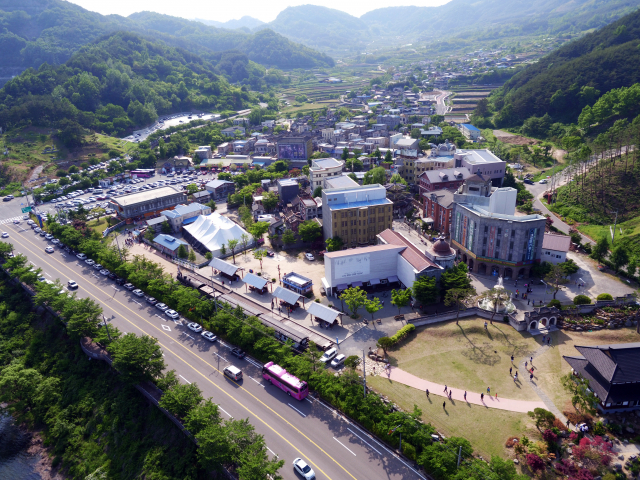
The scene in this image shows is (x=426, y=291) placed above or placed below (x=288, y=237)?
above

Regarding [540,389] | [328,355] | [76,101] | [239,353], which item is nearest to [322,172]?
[239,353]

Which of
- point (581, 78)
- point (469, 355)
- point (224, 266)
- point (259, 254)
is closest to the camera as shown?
point (469, 355)

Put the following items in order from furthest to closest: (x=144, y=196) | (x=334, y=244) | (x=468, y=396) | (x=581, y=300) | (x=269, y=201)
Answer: (x=144, y=196)
(x=269, y=201)
(x=334, y=244)
(x=581, y=300)
(x=468, y=396)

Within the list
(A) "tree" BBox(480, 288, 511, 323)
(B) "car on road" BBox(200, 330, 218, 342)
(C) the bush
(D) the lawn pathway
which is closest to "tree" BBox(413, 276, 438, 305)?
(A) "tree" BBox(480, 288, 511, 323)

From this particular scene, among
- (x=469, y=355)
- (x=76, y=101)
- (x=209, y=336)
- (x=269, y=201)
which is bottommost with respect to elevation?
(x=209, y=336)

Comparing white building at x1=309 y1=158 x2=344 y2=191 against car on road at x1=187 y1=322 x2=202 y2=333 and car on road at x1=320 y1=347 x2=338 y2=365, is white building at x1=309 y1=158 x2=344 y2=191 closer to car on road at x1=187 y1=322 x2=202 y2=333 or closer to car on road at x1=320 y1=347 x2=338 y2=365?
car on road at x1=187 y1=322 x2=202 y2=333

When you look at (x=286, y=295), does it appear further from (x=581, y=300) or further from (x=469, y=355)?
(x=581, y=300)

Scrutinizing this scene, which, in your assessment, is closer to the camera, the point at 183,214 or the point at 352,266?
the point at 352,266
